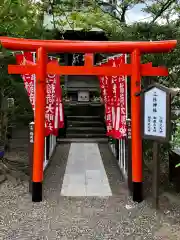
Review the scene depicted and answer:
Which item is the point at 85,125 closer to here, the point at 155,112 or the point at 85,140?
the point at 85,140

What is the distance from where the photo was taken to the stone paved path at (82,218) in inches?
174

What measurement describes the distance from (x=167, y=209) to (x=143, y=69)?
8.20 feet

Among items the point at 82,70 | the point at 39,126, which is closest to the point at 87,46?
the point at 82,70

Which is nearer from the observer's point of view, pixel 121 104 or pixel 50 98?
pixel 121 104

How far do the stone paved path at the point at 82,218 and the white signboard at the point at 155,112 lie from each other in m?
1.30

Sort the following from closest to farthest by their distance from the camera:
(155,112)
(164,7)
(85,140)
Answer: (155,112) < (85,140) < (164,7)

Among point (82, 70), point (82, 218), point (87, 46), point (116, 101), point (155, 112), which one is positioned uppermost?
point (87, 46)

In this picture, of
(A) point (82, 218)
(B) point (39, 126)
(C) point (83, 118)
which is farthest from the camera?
(C) point (83, 118)

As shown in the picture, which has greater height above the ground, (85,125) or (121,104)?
(121,104)

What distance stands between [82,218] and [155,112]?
2023 mm

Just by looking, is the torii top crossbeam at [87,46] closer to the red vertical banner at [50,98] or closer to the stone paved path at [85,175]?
the red vertical banner at [50,98]

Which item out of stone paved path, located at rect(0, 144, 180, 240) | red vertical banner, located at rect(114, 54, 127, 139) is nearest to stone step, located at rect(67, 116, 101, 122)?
red vertical banner, located at rect(114, 54, 127, 139)

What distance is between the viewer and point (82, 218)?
16.4ft

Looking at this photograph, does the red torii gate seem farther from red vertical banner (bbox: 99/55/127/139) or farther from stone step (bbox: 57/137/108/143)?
stone step (bbox: 57/137/108/143)
